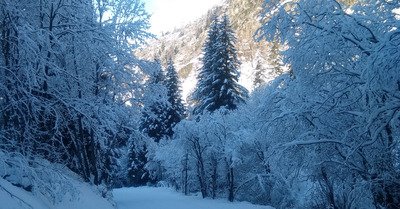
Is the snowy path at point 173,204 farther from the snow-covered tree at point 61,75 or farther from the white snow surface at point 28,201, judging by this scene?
the white snow surface at point 28,201

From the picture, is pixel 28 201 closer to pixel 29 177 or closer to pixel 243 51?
pixel 29 177

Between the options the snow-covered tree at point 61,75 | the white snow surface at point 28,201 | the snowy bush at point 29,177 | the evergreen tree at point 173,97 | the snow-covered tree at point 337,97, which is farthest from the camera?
the evergreen tree at point 173,97

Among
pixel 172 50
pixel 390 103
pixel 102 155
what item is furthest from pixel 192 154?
pixel 172 50

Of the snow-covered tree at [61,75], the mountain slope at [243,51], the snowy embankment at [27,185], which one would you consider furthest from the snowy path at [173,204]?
the mountain slope at [243,51]

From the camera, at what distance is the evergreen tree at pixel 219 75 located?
22172mm

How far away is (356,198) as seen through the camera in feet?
18.4

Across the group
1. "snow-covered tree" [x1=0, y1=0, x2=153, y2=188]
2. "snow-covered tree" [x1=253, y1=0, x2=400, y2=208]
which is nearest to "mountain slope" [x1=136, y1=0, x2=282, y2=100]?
"snow-covered tree" [x1=0, y1=0, x2=153, y2=188]

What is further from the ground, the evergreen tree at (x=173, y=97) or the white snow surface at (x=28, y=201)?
the evergreen tree at (x=173, y=97)

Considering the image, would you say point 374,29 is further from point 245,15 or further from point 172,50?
point 172,50

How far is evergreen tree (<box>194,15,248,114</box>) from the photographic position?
22172 mm

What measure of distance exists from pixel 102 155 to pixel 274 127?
7.79 m

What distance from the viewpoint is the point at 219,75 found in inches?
903

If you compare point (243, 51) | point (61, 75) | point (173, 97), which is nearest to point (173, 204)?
point (61, 75)

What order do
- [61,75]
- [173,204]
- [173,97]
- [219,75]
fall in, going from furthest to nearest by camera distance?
[173,97] → [219,75] → [173,204] → [61,75]
